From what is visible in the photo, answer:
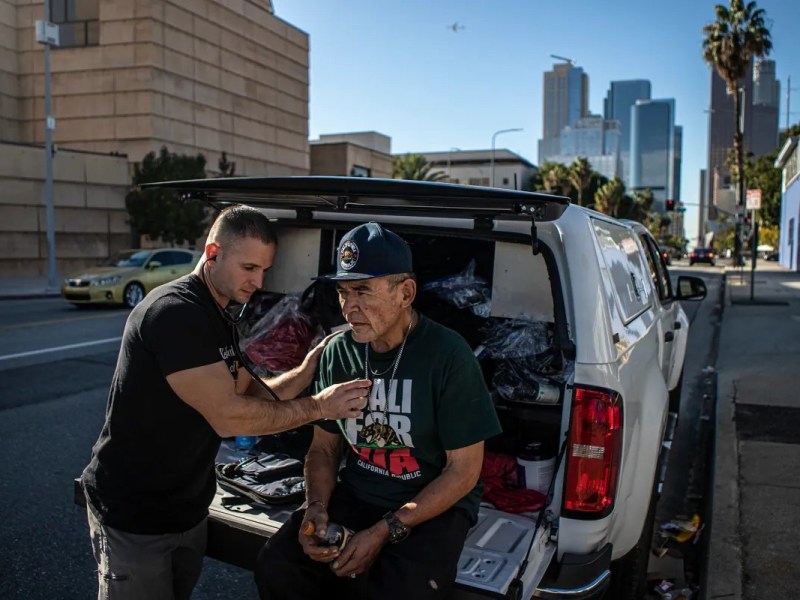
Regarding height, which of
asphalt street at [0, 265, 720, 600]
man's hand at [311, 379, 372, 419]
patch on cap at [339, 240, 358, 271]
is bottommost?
asphalt street at [0, 265, 720, 600]

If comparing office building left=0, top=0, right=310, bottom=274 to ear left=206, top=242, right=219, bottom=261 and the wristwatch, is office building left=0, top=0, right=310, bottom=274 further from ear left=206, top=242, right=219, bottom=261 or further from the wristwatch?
the wristwatch

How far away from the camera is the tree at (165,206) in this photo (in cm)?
3020

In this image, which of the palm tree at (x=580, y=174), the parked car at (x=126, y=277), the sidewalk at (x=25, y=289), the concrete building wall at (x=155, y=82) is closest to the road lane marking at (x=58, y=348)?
the parked car at (x=126, y=277)

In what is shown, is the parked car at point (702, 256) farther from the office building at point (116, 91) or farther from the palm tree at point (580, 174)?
the office building at point (116, 91)

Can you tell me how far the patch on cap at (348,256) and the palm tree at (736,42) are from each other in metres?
35.1

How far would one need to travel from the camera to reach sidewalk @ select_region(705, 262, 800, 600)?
12.0 ft

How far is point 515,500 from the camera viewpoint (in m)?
2.98

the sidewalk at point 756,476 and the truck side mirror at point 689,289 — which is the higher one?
the truck side mirror at point 689,289

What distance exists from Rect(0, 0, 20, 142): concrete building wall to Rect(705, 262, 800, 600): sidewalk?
38720 millimetres

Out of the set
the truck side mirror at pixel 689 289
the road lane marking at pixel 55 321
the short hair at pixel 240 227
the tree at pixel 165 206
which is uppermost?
the tree at pixel 165 206

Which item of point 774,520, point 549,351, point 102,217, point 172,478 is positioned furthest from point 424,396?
point 102,217

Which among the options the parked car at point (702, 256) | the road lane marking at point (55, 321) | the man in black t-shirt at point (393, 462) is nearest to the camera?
the man in black t-shirt at point (393, 462)

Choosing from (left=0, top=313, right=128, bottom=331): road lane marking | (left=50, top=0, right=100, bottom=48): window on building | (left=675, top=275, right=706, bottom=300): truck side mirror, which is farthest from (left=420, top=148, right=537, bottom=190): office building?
(left=675, top=275, right=706, bottom=300): truck side mirror

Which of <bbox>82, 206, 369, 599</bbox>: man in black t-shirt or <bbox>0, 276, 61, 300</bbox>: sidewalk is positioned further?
<bbox>0, 276, 61, 300</bbox>: sidewalk
